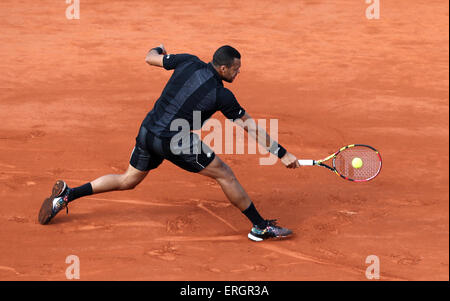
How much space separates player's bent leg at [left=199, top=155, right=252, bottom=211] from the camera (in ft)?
20.1

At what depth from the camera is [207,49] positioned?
39.7 feet

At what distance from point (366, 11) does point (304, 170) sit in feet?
23.1

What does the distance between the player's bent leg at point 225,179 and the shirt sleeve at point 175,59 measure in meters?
0.87

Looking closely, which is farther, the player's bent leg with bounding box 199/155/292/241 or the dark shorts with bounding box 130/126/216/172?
the player's bent leg with bounding box 199/155/292/241

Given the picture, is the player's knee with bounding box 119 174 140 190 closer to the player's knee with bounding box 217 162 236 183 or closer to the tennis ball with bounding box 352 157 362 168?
the player's knee with bounding box 217 162 236 183

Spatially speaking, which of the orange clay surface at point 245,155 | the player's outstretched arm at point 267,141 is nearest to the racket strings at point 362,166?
the orange clay surface at point 245,155

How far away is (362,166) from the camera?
22.2ft

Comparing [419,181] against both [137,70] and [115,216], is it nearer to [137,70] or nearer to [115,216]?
[115,216]

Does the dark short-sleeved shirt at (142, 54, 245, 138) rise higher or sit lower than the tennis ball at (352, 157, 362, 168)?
higher

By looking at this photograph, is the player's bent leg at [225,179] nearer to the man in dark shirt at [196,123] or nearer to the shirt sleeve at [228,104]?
the man in dark shirt at [196,123]

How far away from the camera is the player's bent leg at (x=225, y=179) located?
6113 millimetres

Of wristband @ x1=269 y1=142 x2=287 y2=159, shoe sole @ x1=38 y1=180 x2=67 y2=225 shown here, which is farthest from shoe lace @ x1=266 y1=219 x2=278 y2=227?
shoe sole @ x1=38 y1=180 x2=67 y2=225

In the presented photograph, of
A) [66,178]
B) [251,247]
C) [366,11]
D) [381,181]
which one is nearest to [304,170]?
[381,181]

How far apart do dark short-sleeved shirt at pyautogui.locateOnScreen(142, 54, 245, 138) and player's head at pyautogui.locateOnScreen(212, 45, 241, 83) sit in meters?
0.06
